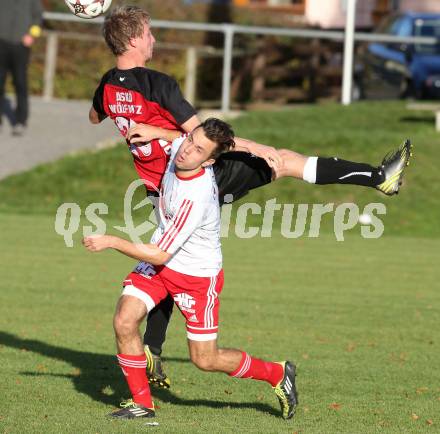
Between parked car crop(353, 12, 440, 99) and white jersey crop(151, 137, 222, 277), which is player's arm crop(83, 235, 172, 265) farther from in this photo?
parked car crop(353, 12, 440, 99)

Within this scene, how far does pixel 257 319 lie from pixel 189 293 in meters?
4.21

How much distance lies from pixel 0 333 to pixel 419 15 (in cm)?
2044

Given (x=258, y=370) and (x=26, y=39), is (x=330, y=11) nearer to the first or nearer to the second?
(x=26, y=39)

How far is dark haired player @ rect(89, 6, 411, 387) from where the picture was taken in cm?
802

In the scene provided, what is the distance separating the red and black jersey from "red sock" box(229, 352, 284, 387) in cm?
138

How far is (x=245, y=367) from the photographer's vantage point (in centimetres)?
788

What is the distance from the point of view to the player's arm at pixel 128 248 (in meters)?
7.03

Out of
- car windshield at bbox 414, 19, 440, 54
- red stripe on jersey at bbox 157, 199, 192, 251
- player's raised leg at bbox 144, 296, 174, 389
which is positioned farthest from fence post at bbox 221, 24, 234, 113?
red stripe on jersey at bbox 157, 199, 192, 251

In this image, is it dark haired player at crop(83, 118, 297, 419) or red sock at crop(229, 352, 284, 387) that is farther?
red sock at crop(229, 352, 284, 387)

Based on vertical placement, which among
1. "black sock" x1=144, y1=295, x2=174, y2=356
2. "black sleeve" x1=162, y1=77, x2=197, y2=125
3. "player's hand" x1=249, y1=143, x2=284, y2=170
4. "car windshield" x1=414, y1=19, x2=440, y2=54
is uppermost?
"car windshield" x1=414, y1=19, x2=440, y2=54

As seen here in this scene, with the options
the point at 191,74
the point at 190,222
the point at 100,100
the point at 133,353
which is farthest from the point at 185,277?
the point at 191,74

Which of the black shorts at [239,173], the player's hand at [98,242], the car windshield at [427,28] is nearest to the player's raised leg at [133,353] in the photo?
the player's hand at [98,242]

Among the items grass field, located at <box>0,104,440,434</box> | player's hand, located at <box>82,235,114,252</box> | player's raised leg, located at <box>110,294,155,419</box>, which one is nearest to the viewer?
player's hand, located at <box>82,235,114,252</box>

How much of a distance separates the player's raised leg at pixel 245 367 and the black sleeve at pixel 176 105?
1447 mm
